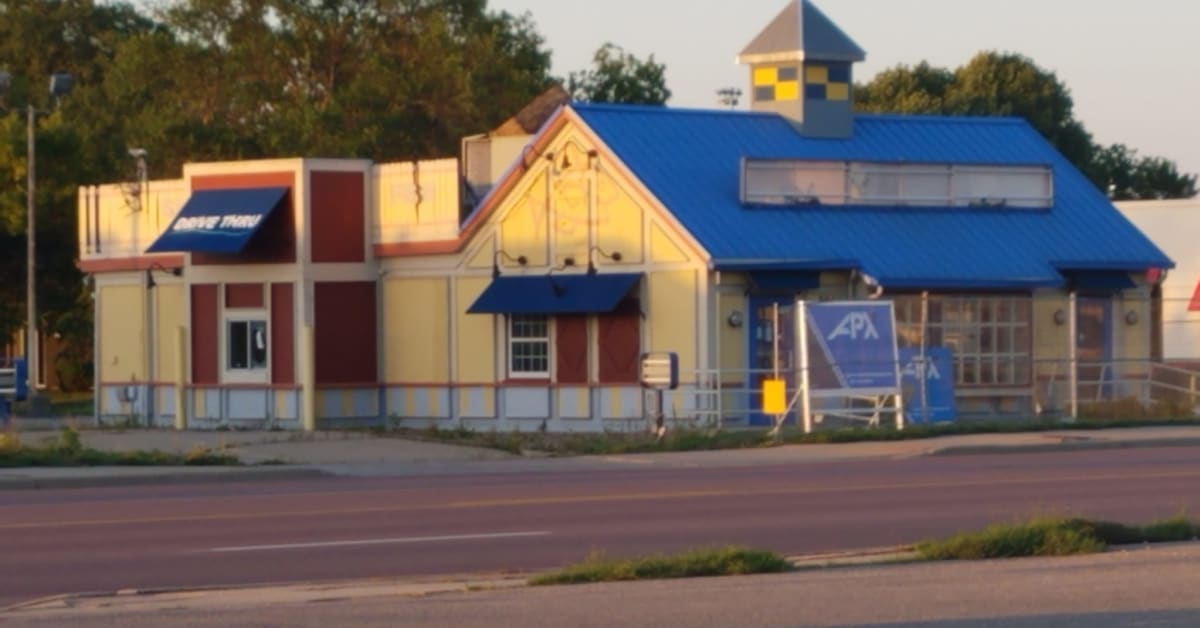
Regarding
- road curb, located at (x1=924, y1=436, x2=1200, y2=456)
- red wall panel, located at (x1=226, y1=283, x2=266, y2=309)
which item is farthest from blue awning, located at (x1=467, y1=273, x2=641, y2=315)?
road curb, located at (x1=924, y1=436, x2=1200, y2=456)

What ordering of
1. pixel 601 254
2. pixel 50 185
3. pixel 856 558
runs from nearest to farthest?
1. pixel 856 558
2. pixel 601 254
3. pixel 50 185

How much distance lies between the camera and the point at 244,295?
39.3m

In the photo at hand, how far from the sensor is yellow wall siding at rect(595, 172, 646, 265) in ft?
118

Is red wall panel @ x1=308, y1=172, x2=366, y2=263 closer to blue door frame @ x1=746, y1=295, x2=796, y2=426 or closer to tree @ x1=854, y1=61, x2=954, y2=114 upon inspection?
blue door frame @ x1=746, y1=295, x2=796, y2=426

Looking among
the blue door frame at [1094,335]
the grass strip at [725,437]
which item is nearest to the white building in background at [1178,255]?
the blue door frame at [1094,335]

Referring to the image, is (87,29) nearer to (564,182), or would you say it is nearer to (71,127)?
(71,127)

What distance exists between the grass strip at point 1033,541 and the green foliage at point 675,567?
4.64 feet

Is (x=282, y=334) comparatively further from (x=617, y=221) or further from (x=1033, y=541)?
(x=1033, y=541)

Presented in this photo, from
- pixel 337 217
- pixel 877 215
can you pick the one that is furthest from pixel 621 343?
pixel 337 217

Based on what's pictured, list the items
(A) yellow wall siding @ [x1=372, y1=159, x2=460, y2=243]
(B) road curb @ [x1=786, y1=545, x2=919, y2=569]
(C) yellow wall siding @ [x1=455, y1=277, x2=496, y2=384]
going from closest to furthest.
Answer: (B) road curb @ [x1=786, y1=545, x2=919, y2=569] < (C) yellow wall siding @ [x1=455, y1=277, x2=496, y2=384] < (A) yellow wall siding @ [x1=372, y1=159, x2=460, y2=243]

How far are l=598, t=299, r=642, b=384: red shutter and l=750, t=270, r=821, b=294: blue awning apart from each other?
6.80 feet

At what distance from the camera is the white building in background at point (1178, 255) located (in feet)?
158

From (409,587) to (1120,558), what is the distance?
5.06 metres

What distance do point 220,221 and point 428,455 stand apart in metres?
9.37
